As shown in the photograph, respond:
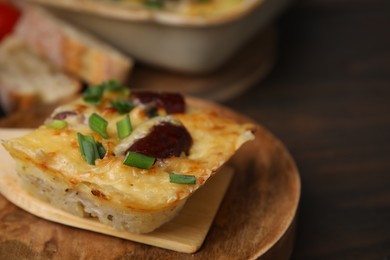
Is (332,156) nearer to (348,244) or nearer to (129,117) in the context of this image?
(348,244)

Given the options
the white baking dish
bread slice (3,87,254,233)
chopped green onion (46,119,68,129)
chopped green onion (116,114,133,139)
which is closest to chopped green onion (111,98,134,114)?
bread slice (3,87,254,233)

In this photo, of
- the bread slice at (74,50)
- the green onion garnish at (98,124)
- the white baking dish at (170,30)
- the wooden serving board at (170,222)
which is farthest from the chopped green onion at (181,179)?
the bread slice at (74,50)

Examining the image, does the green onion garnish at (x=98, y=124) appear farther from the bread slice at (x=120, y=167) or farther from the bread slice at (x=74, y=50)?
the bread slice at (x=74, y=50)

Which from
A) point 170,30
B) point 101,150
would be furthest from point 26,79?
point 101,150

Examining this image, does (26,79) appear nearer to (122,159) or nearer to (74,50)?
(74,50)

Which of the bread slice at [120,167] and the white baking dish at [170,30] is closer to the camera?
the bread slice at [120,167]

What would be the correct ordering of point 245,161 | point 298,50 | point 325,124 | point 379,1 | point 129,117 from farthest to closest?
1. point 379,1
2. point 298,50
3. point 325,124
4. point 245,161
5. point 129,117

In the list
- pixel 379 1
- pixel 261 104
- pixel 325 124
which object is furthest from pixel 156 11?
pixel 379 1
